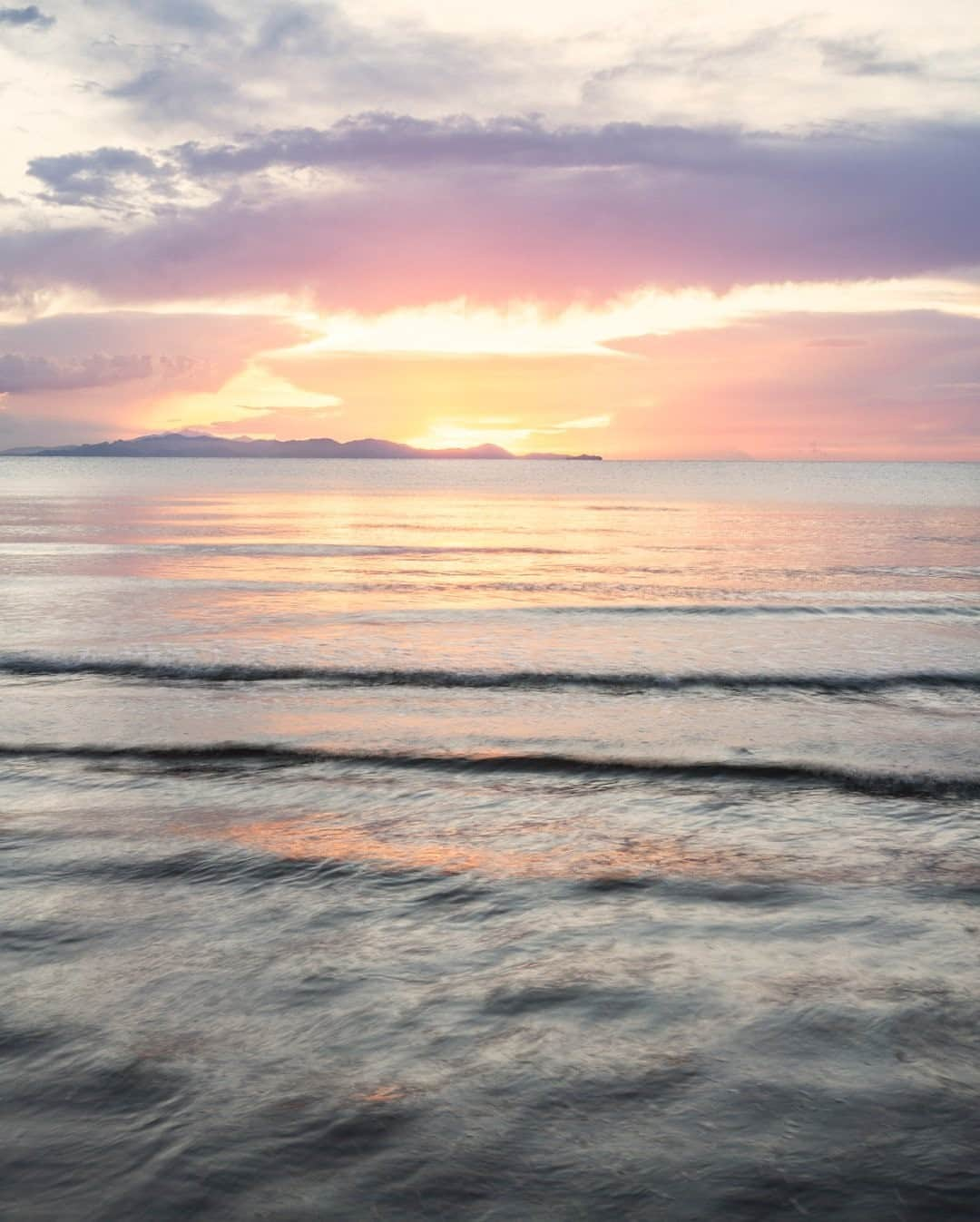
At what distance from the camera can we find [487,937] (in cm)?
602

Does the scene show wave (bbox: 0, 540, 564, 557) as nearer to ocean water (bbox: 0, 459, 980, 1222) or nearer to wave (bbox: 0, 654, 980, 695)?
wave (bbox: 0, 654, 980, 695)

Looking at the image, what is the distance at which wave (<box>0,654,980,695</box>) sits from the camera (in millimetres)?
14633

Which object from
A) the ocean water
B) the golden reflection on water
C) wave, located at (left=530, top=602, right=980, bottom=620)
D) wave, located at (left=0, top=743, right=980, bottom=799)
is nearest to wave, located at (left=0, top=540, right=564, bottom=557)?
wave, located at (left=530, top=602, right=980, bottom=620)

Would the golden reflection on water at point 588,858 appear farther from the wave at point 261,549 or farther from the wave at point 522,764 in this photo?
the wave at point 261,549

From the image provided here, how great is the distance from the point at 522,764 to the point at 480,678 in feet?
15.7

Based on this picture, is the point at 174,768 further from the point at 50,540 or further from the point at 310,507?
the point at 310,507

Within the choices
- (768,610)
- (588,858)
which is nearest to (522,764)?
(588,858)

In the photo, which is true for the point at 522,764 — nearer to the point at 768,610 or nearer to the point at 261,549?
the point at 768,610

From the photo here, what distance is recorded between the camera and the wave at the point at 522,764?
9750 millimetres


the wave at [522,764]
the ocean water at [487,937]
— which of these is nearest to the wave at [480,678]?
the ocean water at [487,937]

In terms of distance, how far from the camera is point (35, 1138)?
4074mm

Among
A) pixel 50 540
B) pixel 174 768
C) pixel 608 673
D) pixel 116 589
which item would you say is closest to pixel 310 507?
pixel 50 540

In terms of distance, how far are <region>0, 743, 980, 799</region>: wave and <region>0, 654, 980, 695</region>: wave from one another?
3751mm

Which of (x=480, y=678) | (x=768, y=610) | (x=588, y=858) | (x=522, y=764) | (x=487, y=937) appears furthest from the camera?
(x=768, y=610)
